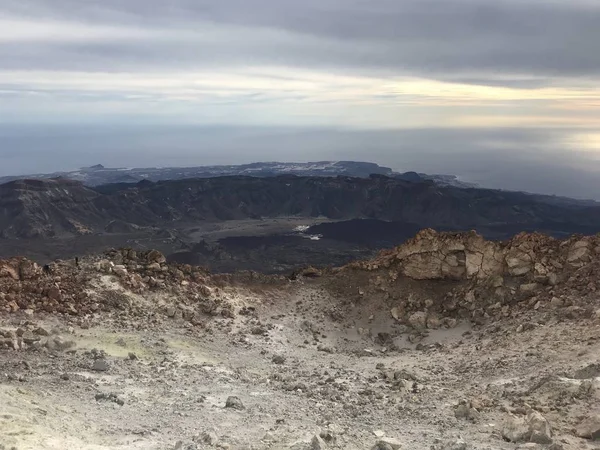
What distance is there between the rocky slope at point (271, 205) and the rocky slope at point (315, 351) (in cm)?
8770

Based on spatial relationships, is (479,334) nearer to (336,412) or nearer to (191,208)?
(336,412)

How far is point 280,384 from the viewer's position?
41.5ft

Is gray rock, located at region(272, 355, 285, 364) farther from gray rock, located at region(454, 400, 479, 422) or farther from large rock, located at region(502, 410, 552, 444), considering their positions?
large rock, located at region(502, 410, 552, 444)

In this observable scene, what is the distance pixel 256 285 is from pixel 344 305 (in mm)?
3408

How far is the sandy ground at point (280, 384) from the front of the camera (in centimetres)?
914

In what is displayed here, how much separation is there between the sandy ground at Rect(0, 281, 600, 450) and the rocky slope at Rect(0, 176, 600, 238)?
296 feet

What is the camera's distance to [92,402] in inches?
410

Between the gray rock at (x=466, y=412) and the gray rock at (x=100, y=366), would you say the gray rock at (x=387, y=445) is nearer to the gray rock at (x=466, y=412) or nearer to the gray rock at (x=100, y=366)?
the gray rock at (x=466, y=412)

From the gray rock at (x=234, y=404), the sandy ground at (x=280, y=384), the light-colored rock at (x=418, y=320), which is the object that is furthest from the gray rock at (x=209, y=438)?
the light-colored rock at (x=418, y=320)

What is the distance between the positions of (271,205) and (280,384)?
4810 inches

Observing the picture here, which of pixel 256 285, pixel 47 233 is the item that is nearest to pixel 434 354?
pixel 256 285

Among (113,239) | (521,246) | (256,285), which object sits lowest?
(113,239)

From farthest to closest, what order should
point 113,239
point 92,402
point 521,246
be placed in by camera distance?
1. point 113,239
2. point 521,246
3. point 92,402

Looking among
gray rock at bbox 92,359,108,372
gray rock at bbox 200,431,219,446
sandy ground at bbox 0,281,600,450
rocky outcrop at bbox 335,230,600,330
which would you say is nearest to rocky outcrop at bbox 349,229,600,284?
rocky outcrop at bbox 335,230,600,330
